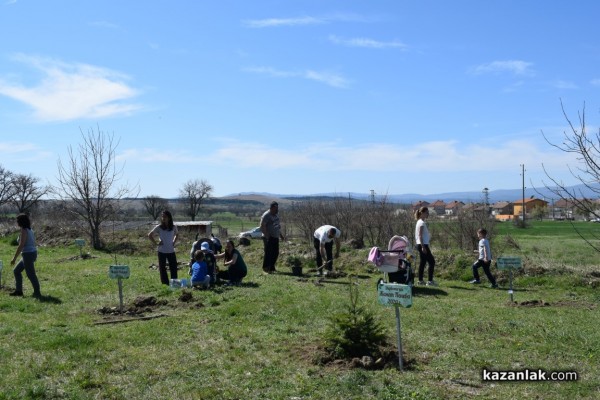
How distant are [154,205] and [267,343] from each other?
3063 inches

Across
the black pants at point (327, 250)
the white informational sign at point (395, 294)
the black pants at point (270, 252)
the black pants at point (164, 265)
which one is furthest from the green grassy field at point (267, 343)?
the black pants at point (270, 252)

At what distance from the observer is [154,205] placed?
273 ft

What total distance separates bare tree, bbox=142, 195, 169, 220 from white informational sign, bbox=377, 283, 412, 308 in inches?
2871

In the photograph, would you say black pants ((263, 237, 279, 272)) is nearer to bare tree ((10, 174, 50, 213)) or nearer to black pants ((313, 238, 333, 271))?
black pants ((313, 238, 333, 271))

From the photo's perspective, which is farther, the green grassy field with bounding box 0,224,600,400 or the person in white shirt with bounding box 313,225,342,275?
the person in white shirt with bounding box 313,225,342,275

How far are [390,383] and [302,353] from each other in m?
1.57

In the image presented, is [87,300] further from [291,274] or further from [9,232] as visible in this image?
[9,232]

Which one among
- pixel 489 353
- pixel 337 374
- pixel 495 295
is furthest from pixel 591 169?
A: pixel 495 295

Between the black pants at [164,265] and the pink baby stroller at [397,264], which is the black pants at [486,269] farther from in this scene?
the black pants at [164,265]

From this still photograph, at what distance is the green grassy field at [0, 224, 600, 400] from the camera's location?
615cm

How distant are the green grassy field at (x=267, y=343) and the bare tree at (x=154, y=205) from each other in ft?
219

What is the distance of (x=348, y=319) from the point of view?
23.7 ft

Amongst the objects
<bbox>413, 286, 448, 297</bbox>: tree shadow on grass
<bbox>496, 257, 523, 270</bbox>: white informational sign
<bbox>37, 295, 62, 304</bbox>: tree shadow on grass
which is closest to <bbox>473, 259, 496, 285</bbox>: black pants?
<bbox>413, 286, 448, 297</bbox>: tree shadow on grass

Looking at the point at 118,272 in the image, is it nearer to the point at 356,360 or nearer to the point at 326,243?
the point at 356,360
